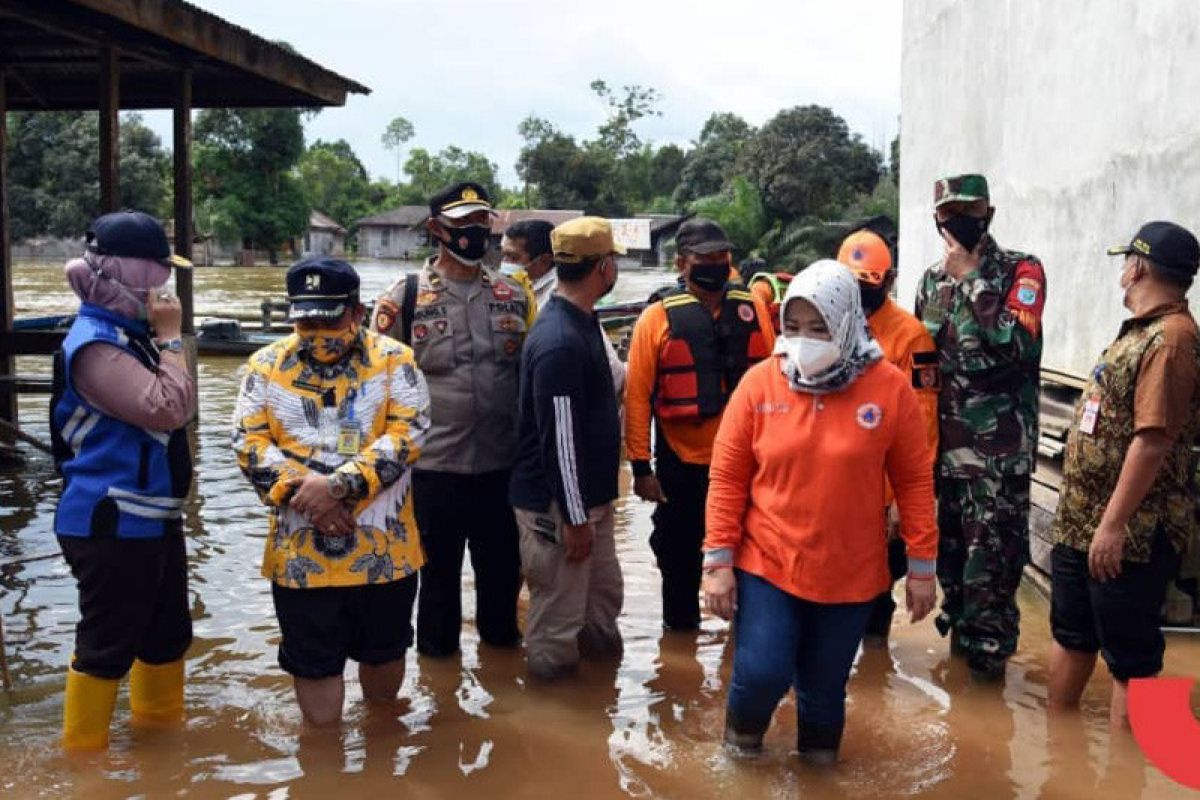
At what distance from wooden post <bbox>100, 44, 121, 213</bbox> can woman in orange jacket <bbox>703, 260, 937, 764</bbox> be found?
8.23 metres

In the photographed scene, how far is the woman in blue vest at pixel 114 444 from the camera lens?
4117mm

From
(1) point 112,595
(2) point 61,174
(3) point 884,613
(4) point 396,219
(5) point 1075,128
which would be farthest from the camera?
(4) point 396,219

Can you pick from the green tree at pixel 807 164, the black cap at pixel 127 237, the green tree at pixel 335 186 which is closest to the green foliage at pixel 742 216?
the green tree at pixel 807 164

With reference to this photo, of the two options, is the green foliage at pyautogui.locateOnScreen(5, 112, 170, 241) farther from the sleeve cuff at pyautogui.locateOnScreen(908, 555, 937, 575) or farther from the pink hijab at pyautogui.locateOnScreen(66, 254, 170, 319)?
the sleeve cuff at pyautogui.locateOnScreen(908, 555, 937, 575)

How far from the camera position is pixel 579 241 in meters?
4.96

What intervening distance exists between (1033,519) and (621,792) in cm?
380

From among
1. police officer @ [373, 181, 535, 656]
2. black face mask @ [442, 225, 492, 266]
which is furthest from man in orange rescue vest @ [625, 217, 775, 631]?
black face mask @ [442, 225, 492, 266]

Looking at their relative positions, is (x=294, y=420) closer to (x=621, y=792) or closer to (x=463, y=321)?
(x=463, y=321)

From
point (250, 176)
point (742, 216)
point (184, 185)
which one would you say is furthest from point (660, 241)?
point (184, 185)

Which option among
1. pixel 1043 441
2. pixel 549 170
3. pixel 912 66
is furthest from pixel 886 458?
pixel 549 170

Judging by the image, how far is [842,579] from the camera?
3885mm

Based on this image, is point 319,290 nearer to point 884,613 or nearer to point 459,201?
point 459,201

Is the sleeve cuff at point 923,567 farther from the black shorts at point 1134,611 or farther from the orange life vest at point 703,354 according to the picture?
the orange life vest at point 703,354

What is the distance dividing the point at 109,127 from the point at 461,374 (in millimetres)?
6802
